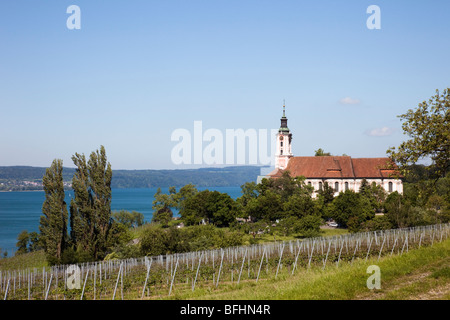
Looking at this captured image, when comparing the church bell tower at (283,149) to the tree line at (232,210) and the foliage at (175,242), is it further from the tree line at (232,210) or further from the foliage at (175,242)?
the foliage at (175,242)

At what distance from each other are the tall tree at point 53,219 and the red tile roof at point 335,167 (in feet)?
167

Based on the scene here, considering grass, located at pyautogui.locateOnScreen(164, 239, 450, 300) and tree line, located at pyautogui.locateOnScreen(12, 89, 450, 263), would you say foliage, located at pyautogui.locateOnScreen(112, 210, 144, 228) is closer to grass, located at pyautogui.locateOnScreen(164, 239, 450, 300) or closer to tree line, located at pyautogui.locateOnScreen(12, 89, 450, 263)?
tree line, located at pyautogui.locateOnScreen(12, 89, 450, 263)

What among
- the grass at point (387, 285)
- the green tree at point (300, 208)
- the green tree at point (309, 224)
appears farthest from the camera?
the green tree at point (300, 208)

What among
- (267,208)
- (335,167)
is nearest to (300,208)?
(267,208)

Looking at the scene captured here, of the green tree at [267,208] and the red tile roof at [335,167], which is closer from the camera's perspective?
the green tree at [267,208]

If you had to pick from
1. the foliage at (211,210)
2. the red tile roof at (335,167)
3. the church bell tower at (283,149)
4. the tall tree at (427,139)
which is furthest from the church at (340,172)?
the tall tree at (427,139)

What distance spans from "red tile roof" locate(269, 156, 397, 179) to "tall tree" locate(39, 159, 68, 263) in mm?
50885

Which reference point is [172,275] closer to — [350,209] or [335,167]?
[350,209]

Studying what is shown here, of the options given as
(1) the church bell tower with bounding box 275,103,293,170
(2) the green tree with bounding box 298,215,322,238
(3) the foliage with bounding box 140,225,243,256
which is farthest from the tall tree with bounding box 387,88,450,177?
(1) the church bell tower with bounding box 275,103,293,170

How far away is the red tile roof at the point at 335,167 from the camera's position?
85188 millimetres

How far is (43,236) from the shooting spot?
43.3m
